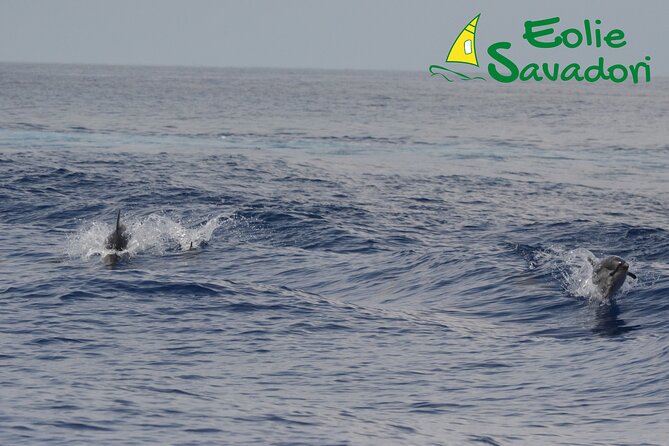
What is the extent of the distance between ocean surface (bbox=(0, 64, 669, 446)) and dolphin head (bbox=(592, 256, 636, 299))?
0.30 metres

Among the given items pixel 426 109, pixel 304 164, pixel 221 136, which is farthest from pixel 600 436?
pixel 426 109

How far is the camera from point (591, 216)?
106 ft

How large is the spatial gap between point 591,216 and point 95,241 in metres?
15.1

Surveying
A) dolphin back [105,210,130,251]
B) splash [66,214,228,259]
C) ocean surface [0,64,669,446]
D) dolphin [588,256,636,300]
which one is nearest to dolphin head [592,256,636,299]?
dolphin [588,256,636,300]

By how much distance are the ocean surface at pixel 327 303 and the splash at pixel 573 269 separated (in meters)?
0.07

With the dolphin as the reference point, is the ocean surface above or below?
below

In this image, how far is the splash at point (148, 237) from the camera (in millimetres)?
25562

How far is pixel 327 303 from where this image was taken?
68.5ft

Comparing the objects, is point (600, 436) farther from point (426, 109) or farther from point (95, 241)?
point (426, 109)

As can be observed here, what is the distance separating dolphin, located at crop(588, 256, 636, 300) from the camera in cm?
2069

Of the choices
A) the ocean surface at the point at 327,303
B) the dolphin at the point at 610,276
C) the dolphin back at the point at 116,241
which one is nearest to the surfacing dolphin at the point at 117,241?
the dolphin back at the point at 116,241

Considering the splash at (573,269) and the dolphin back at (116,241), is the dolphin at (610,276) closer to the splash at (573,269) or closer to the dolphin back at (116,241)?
the splash at (573,269)

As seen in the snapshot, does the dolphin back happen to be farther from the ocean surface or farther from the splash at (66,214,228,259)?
the ocean surface

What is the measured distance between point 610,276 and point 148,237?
12010 mm
